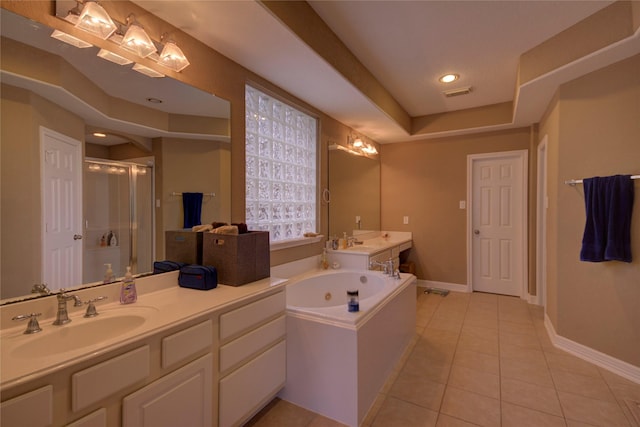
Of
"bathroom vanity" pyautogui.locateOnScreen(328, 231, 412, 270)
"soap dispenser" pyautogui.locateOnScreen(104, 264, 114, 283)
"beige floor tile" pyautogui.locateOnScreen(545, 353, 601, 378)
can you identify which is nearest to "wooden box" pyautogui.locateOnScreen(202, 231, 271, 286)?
"soap dispenser" pyautogui.locateOnScreen(104, 264, 114, 283)

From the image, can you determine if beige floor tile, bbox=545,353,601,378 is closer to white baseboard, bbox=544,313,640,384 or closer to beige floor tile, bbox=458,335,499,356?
white baseboard, bbox=544,313,640,384

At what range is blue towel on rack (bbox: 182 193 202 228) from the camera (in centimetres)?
189

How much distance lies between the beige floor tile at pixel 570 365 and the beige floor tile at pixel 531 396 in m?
0.37

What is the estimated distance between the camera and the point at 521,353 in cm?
254

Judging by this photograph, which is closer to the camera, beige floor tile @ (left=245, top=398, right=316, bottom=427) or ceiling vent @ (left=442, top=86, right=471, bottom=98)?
beige floor tile @ (left=245, top=398, right=316, bottom=427)

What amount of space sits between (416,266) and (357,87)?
2.98m

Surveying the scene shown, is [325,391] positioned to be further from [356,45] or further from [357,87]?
[356,45]

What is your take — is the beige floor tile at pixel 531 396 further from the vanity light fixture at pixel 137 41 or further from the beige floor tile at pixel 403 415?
the vanity light fixture at pixel 137 41

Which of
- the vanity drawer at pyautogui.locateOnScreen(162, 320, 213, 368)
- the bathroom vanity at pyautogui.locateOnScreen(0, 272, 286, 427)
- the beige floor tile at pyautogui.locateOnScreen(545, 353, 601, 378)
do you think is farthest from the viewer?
the beige floor tile at pyautogui.locateOnScreen(545, 353, 601, 378)

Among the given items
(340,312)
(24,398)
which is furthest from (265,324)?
(24,398)

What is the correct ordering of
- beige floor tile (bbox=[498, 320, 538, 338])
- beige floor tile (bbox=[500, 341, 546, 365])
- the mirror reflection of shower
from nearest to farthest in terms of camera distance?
1. the mirror reflection of shower
2. beige floor tile (bbox=[500, 341, 546, 365])
3. beige floor tile (bbox=[498, 320, 538, 338])

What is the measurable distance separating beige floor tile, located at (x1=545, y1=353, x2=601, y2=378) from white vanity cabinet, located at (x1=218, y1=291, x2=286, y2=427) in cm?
210

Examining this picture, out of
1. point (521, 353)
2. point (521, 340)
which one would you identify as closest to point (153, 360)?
point (521, 353)

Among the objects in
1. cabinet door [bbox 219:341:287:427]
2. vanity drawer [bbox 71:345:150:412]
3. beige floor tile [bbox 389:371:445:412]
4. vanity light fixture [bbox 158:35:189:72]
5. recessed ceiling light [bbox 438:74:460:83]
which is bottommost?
beige floor tile [bbox 389:371:445:412]
